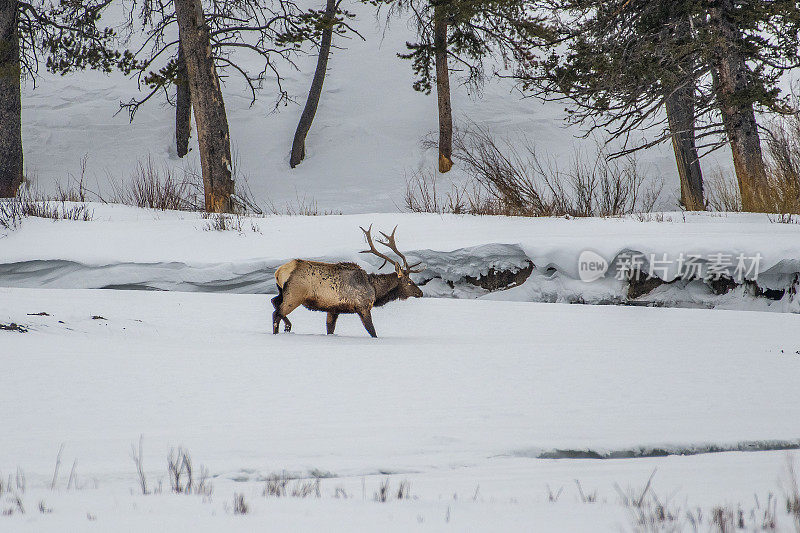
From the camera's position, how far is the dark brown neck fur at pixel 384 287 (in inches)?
214

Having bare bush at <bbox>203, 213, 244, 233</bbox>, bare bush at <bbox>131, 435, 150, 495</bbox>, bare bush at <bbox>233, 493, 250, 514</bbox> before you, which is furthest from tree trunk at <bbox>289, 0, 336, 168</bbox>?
bare bush at <bbox>233, 493, 250, 514</bbox>

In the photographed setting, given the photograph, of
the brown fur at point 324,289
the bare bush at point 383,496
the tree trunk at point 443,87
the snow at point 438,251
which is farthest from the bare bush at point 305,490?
the tree trunk at point 443,87

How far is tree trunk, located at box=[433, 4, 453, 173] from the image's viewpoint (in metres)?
14.5

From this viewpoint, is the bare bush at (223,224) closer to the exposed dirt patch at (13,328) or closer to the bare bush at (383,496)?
the exposed dirt patch at (13,328)

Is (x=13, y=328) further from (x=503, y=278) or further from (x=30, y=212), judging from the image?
(x=30, y=212)

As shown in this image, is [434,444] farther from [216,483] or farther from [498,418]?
[216,483]

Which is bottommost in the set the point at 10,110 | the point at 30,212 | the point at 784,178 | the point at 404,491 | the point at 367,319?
the point at 404,491

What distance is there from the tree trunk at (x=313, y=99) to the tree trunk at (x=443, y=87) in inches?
113

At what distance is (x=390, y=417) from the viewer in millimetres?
3213

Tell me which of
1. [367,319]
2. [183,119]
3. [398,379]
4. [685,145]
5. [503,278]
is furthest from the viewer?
[183,119]

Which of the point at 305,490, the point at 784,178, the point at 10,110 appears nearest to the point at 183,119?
the point at 10,110

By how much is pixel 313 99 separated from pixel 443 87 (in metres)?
3.76

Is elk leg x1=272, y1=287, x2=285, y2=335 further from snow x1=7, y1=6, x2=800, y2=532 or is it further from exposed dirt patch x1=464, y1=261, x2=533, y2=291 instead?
exposed dirt patch x1=464, y1=261, x2=533, y2=291

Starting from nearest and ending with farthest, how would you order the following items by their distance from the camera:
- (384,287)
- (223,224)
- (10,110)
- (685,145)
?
(384,287) < (223,224) < (685,145) < (10,110)
